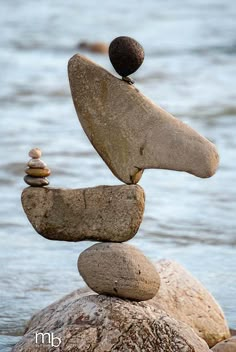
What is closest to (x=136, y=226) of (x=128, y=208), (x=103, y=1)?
(x=128, y=208)

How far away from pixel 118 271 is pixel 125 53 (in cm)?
99

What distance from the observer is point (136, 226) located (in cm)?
532

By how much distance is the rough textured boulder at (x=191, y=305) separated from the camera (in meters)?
6.11

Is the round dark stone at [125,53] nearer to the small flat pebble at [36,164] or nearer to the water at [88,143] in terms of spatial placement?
the small flat pebble at [36,164]

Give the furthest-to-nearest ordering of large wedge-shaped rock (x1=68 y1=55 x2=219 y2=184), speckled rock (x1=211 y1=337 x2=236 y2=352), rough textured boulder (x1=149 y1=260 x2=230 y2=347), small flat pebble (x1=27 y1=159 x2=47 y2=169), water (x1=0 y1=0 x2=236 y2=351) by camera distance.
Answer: water (x1=0 y1=0 x2=236 y2=351) → rough textured boulder (x1=149 y1=260 x2=230 y2=347) → speckled rock (x1=211 y1=337 x2=236 y2=352) → small flat pebble (x1=27 y1=159 x2=47 y2=169) → large wedge-shaped rock (x1=68 y1=55 x2=219 y2=184)

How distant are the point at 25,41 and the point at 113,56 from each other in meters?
16.9

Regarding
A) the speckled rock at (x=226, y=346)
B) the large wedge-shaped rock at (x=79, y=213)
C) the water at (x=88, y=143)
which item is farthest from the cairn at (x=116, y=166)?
the water at (x=88, y=143)

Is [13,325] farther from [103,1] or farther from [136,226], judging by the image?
[103,1]

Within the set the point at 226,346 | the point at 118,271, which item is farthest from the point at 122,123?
the point at 226,346

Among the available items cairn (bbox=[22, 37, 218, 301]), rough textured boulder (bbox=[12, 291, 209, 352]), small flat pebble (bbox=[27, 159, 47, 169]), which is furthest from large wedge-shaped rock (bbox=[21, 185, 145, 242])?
rough textured boulder (bbox=[12, 291, 209, 352])

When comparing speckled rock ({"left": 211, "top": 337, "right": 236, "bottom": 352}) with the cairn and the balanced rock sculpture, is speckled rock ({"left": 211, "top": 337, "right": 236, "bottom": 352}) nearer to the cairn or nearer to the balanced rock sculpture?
the balanced rock sculpture

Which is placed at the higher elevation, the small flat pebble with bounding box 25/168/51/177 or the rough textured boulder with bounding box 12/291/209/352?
the small flat pebble with bounding box 25/168/51/177

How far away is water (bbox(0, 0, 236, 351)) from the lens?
302 inches

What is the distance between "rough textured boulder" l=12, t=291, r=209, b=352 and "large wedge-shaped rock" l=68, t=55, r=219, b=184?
0.61 m
